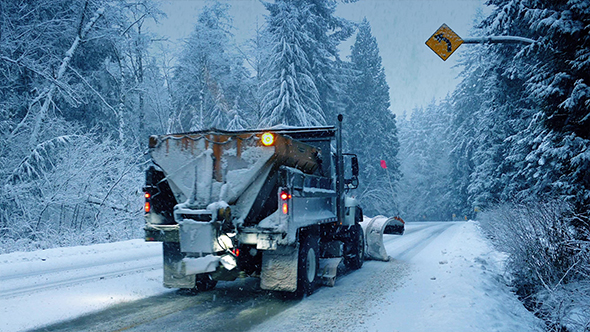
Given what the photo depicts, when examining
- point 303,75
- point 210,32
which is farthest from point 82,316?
point 210,32

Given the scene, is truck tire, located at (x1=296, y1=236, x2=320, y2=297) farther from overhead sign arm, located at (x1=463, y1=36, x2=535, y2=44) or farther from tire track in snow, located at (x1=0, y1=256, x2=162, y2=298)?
overhead sign arm, located at (x1=463, y1=36, x2=535, y2=44)

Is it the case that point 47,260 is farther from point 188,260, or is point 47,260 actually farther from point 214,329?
point 214,329

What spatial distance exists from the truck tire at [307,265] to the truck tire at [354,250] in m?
2.43

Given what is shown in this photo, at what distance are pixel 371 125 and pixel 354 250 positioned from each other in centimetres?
3132

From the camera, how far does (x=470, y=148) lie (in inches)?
1538

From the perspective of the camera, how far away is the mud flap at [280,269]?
6.10m

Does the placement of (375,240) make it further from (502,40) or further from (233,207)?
(233,207)

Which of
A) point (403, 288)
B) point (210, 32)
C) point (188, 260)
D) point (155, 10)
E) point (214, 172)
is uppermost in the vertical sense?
point (210, 32)

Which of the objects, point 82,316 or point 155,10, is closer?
point 82,316

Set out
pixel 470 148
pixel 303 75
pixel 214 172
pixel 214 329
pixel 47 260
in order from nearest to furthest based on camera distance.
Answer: pixel 214 329, pixel 214 172, pixel 47 260, pixel 303 75, pixel 470 148

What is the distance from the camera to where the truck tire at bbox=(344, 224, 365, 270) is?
9.52 m

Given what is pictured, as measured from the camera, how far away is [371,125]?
130ft

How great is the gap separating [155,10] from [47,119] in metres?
8.22

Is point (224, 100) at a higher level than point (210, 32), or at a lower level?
lower
